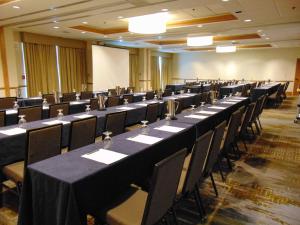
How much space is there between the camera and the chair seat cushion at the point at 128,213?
1563mm

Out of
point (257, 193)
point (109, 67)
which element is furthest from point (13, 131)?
point (109, 67)

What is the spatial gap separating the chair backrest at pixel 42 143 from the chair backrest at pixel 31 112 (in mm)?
1586

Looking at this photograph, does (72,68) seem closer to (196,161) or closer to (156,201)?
(196,161)

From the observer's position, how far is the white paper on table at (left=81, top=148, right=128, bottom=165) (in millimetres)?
1806

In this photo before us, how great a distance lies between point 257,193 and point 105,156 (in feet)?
6.71

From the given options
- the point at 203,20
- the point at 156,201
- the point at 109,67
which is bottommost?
the point at 156,201

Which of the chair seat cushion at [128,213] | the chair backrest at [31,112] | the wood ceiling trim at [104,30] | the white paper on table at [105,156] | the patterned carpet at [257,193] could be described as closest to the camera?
the chair seat cushion at [128,213]

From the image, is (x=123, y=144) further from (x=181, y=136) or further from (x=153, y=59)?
(x=153, y=59)

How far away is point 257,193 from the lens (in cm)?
287

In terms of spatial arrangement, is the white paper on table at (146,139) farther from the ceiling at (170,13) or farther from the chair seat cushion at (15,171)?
the ceiling at (170,13)

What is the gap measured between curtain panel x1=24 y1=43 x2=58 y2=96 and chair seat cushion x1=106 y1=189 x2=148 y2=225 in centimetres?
823

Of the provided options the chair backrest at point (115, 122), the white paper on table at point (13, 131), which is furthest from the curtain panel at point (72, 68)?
the white paper on table at point (13, 131)

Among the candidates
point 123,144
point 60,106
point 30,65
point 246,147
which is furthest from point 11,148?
point 30,65

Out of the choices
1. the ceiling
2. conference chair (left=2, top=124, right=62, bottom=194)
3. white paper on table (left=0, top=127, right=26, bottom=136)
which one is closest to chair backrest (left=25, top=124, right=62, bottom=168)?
conference chair (left=2, top=124, right=62, bottom=194)
